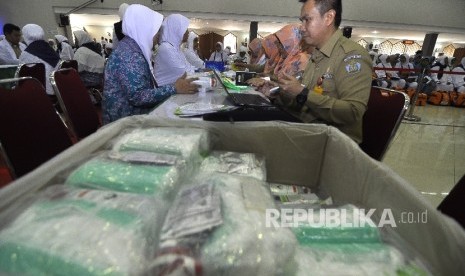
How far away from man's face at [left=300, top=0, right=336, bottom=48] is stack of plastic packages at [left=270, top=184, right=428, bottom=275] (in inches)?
49.9

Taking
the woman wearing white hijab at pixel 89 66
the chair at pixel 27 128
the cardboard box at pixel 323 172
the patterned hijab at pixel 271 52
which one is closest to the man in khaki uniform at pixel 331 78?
the cardboard box at pixel 323 172

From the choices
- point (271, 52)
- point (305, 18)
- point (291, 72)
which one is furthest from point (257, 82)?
point (271, 52)

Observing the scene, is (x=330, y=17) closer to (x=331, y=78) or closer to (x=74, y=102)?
(x=331, y=78)

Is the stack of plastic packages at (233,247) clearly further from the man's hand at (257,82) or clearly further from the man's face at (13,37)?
the man's face at (13,37)

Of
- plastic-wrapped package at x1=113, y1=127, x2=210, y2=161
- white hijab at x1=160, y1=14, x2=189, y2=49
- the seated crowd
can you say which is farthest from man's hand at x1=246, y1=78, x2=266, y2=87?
plastic-wrapped package at x1=113, y1=127, x2=210, y2=161

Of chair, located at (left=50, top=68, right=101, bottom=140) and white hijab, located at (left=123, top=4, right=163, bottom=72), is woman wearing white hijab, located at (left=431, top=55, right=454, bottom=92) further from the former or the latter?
chair, located at (left=50, top=68, right=101, bottom=140)

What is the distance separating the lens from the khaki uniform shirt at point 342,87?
4.32ft

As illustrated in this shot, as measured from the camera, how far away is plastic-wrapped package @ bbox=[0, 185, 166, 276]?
1.11ft

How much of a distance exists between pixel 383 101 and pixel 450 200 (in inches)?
35.7

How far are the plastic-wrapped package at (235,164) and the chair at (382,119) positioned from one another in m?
0.95

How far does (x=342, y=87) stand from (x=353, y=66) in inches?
4.6

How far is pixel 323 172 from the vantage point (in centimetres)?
86

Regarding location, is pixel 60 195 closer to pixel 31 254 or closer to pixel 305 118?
pixel 31 254

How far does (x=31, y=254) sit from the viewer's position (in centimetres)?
34
